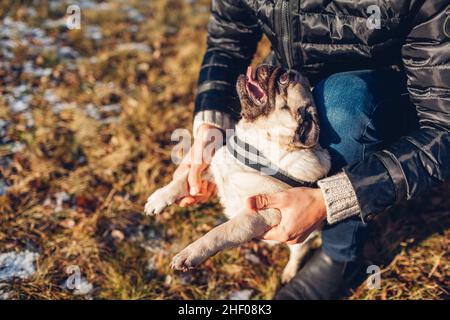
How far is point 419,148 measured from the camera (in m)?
1.84

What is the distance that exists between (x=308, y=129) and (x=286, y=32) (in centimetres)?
51

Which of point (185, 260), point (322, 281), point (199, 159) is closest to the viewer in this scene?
point (185, 260)

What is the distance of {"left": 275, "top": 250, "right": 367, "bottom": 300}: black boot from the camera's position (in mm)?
2432

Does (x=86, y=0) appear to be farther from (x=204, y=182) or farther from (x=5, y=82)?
(x=204, y=182)

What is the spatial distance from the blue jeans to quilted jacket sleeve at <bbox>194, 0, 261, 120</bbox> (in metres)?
0.55

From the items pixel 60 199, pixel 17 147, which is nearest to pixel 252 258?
pixel 60 199

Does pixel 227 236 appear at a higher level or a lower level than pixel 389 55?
lower

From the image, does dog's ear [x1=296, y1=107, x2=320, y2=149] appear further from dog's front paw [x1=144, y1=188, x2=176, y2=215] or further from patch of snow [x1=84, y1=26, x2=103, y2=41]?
patch of snow [x1=84, y1=26, x2=103, y2=41]

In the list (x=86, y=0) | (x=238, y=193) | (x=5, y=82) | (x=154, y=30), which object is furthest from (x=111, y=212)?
(x=86, y=0)

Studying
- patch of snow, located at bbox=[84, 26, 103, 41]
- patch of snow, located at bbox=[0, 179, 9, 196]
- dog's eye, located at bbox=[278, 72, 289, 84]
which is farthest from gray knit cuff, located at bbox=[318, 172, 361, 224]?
patch of snow, located at bbox=[84, 26, 103, 41]

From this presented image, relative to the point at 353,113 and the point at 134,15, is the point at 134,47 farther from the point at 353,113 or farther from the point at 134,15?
the point at 353,113

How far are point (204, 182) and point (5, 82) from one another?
2.47m

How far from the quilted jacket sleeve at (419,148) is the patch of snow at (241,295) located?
0.93m
